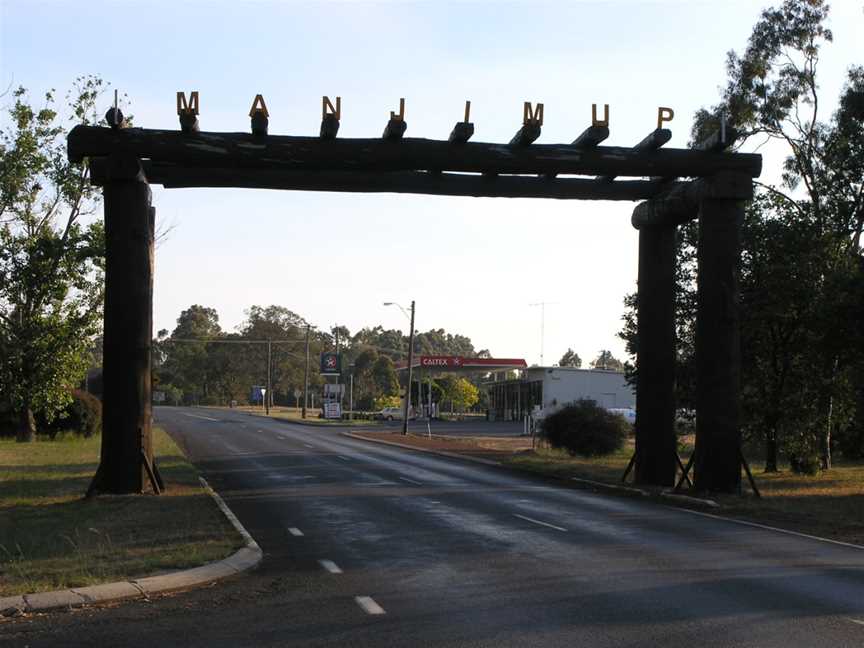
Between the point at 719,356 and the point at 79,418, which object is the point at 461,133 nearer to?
the point at 719,356

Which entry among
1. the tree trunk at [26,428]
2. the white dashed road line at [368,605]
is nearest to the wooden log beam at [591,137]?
the white dashed road line at [368,605]

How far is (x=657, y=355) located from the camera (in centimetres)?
2358

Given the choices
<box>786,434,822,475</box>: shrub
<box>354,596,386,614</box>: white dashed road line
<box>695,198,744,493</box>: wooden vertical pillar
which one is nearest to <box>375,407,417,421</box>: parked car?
<box>786,434,822,475</box>: shrub

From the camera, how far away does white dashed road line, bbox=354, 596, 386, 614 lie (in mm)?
9188

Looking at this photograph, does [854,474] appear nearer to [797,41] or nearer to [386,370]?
[797,41]

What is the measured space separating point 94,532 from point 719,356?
12.9 metres

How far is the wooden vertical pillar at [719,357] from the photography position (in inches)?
826

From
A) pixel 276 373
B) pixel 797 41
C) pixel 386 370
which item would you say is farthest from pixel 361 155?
pixel 276 373

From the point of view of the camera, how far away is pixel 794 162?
122 feet

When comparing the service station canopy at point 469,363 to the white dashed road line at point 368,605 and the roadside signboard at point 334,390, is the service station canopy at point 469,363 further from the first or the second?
the white dashed road line at point 368,605

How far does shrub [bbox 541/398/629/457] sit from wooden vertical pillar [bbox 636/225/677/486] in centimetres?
1148

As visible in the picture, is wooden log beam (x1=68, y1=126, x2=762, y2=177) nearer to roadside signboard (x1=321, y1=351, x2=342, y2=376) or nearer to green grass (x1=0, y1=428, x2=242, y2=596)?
green grass (x1=0, y1=428, x2=242, y2=596)

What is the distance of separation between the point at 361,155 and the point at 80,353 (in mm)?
20675

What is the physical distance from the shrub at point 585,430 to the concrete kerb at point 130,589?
24.3 m
